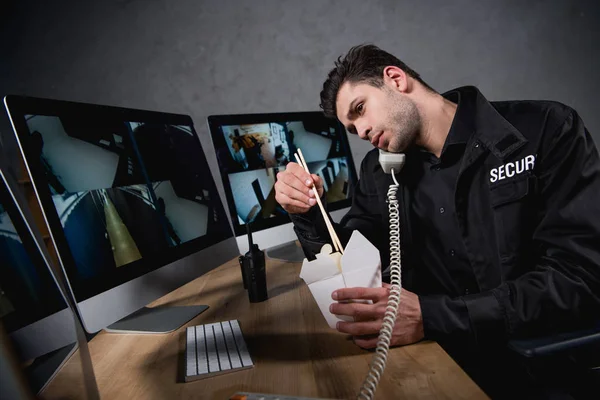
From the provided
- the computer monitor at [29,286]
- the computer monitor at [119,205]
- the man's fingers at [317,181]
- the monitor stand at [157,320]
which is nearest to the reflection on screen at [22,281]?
the computer monitor at [29,286]

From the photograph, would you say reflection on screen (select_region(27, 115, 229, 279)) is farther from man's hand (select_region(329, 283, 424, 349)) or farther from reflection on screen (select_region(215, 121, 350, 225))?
man's hand (select_region(329, 283, 424, 349))

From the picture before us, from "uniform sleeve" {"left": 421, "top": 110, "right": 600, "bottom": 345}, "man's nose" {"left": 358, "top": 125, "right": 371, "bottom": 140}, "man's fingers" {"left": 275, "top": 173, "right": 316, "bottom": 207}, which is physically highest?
"man's nose" {"left": 358, "top": 125, "right": 371, "bottom": 140}

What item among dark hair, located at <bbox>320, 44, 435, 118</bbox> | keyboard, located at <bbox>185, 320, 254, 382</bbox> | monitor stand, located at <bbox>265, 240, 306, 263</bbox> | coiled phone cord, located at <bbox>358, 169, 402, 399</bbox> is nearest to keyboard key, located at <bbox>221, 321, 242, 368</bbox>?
keyboard, located at <bbox>185, 320, 254, 382</bbox>

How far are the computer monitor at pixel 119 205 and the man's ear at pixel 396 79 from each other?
0.75 m

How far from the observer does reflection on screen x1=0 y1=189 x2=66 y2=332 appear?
15.8 inches

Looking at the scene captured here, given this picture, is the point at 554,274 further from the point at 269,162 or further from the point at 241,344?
the point at 269,162

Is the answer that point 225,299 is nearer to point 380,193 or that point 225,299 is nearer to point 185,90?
point 380,193

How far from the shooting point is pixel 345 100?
4.77 feet

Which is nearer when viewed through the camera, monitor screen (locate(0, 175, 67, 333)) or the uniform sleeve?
monitor screen (locate(0, 175, 67, 333))

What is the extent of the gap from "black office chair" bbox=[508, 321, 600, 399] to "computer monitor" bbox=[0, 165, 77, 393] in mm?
738

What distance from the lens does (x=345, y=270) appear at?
0.72 metres

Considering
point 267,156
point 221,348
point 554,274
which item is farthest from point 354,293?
point 267,156

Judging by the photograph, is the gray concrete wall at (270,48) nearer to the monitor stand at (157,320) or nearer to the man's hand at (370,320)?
the monitor stand at (157,320)

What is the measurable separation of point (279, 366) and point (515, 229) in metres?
0.81
